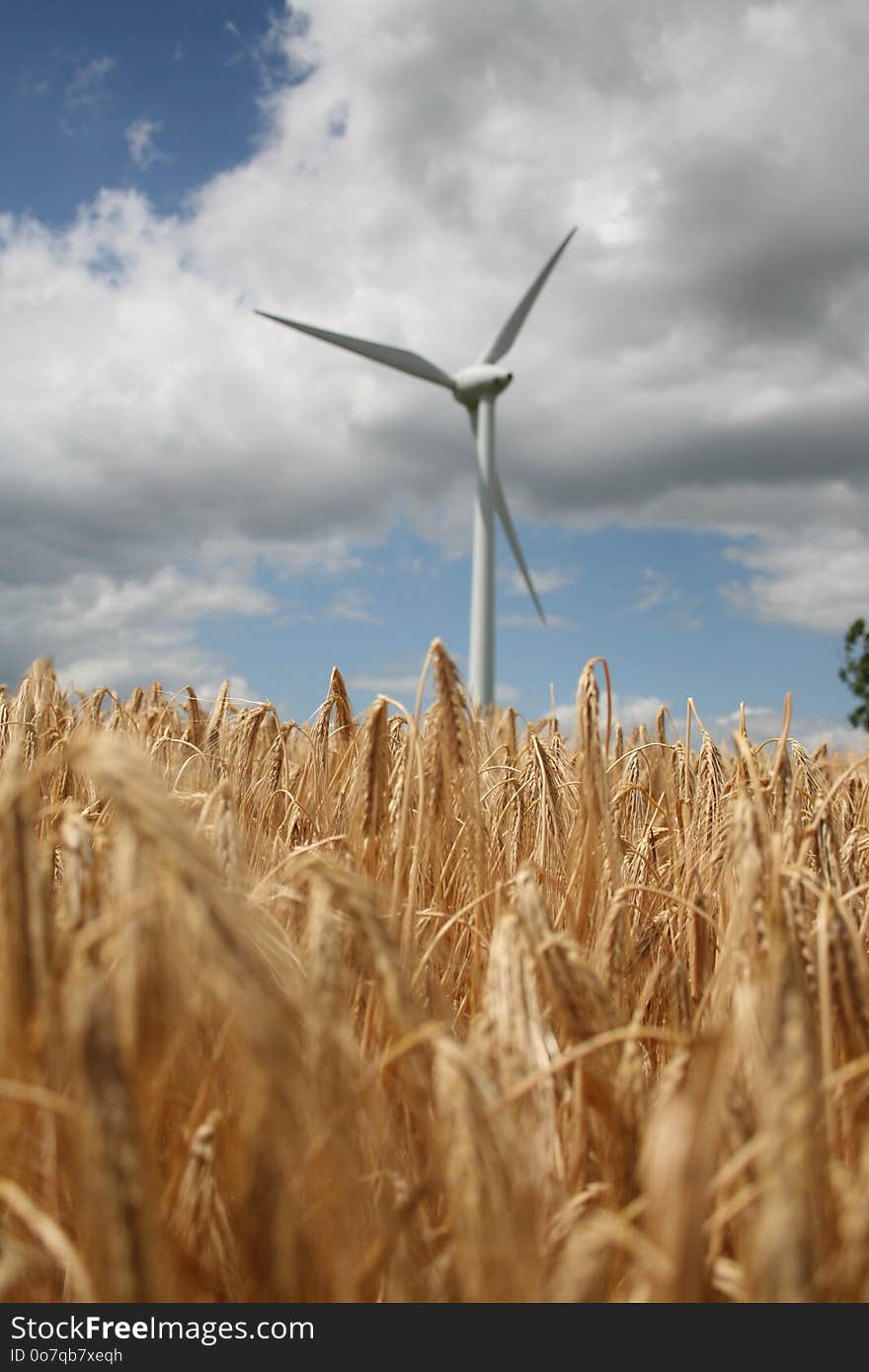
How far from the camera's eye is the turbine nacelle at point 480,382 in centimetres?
2388

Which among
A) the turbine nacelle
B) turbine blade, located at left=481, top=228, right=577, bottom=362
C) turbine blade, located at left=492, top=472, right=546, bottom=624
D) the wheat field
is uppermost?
turbine blade, located at left=481, top=228, right=577, bottom=362

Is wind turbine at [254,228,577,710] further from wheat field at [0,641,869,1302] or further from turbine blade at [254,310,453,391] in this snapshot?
wheat field at [0,641,869,1302]

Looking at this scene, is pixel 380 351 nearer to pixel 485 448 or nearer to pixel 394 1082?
pixel 485 448

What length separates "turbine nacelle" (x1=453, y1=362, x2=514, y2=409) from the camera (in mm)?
23875

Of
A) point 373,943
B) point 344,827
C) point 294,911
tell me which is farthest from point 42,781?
point 373,943

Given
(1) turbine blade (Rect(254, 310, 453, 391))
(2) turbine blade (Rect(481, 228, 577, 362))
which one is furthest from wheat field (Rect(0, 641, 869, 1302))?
(2) turbine blade (Rect(481, 228, 577, 362))

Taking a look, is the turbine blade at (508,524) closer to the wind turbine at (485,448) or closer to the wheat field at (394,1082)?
the wind turbine at (485,448)

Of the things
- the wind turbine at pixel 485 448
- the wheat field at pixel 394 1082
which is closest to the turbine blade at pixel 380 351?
the wind turbine at pixel 485 448

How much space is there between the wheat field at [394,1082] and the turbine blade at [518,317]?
22.2 m

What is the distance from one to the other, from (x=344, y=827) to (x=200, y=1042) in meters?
1.49

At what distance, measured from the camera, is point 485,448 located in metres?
24.2

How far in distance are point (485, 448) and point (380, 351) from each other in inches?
157

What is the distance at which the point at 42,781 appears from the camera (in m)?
4.54

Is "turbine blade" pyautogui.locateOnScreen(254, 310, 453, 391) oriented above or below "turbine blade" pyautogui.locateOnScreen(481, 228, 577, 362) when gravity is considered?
below
